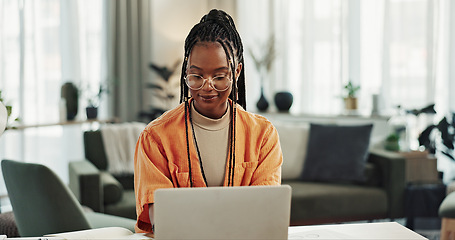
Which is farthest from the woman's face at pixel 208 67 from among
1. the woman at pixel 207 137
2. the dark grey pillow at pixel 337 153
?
the dark grey pillow at pixel 337 153

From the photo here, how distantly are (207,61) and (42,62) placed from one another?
3643mm

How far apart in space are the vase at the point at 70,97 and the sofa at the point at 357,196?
1.90 m

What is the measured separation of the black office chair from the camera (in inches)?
78.4

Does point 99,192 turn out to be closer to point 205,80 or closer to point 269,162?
point 269,162

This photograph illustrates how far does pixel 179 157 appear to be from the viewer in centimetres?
148

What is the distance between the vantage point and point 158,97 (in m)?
5.51

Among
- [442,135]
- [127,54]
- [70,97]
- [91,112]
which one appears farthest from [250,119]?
[127,54]

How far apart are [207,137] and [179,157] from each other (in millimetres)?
98

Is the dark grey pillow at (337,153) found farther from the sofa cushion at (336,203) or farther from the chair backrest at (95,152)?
the chair backrest at (95,152)

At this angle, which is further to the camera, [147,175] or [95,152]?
[95,152]

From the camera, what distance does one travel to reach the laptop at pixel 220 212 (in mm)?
1107

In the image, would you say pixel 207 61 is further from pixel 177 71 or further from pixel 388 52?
pixel 177 71

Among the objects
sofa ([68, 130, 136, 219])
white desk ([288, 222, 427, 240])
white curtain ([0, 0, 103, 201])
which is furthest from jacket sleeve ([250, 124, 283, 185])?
white curtain ([0, 0, 103, 201])

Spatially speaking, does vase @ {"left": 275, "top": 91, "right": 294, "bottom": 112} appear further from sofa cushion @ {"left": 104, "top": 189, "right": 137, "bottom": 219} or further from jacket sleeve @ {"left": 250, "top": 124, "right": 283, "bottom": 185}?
jacket sleeve @ {"left": 250, "top": 124, "right": 283, "bottom": 185}
